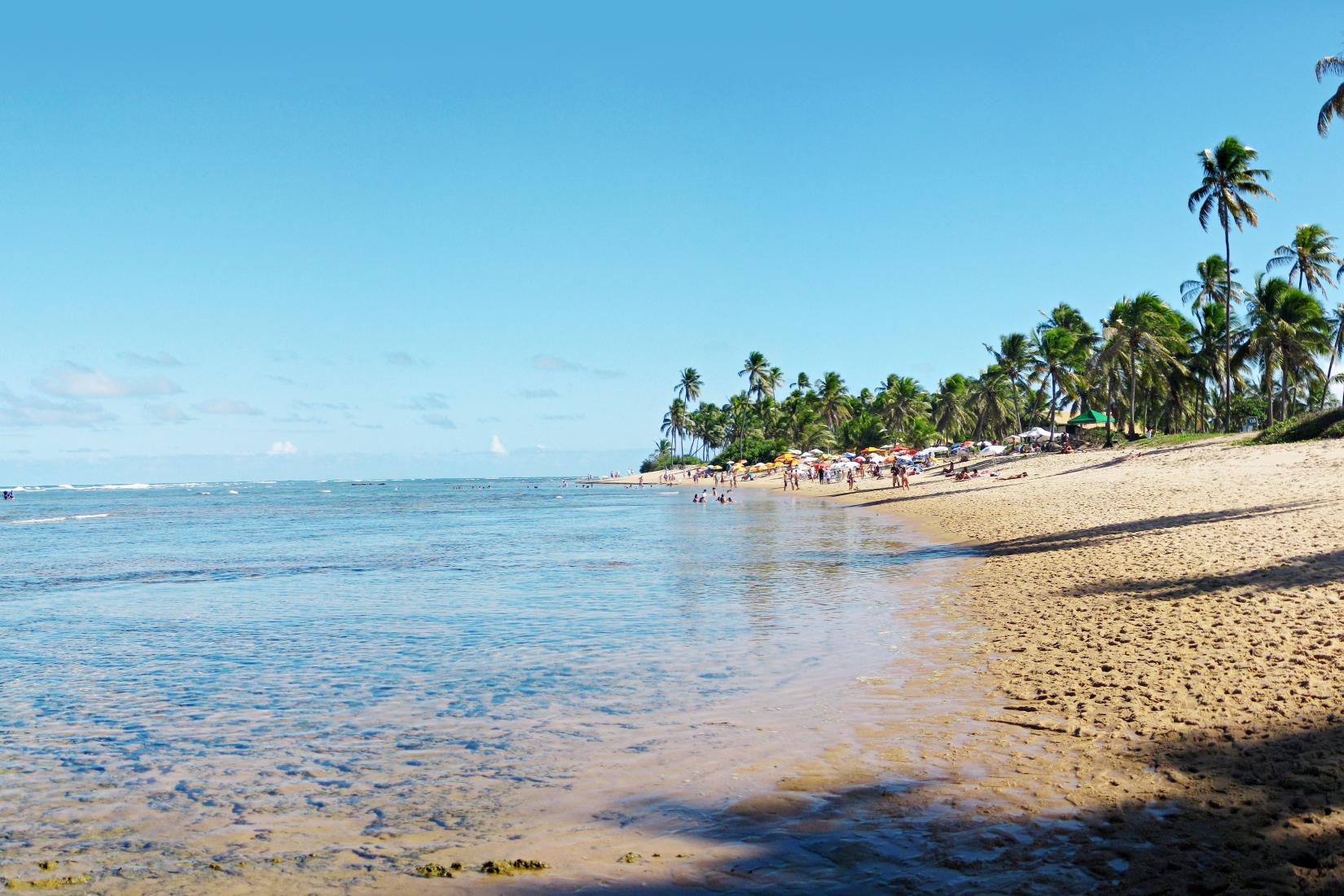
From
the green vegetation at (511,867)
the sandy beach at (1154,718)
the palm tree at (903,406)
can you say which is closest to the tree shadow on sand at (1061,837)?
the sandy beach at (1154,718)

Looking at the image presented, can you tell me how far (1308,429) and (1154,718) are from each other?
36.4 meters

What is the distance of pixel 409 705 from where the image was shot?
9.92 m

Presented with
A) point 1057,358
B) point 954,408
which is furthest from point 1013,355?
point 954,408

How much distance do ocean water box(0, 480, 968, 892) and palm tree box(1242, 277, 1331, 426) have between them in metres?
42.5

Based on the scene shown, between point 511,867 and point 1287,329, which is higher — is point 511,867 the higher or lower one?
the lower one

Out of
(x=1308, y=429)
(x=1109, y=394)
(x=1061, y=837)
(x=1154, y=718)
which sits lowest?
(x=1061, y=837)

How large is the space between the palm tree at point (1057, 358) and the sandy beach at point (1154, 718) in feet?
174

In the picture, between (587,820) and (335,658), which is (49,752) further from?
(587,820)

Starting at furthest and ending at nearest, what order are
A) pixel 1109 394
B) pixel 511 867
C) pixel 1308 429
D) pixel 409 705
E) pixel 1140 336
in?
pixel 1109 394
pixel 1140 336
pixel 1308 429
pixel 409 705
pixel 511 867

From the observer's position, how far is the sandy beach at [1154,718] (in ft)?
16.7

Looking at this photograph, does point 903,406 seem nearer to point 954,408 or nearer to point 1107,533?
point 954,408

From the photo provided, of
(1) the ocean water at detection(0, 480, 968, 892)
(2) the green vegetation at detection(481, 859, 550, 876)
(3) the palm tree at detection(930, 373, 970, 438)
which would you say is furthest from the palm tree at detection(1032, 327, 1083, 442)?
(2) the green vegetation at detection(481, 859, 550, 876)

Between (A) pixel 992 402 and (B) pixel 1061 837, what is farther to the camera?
(A) pixel 992 402

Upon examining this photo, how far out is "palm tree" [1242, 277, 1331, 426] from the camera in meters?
51.5
